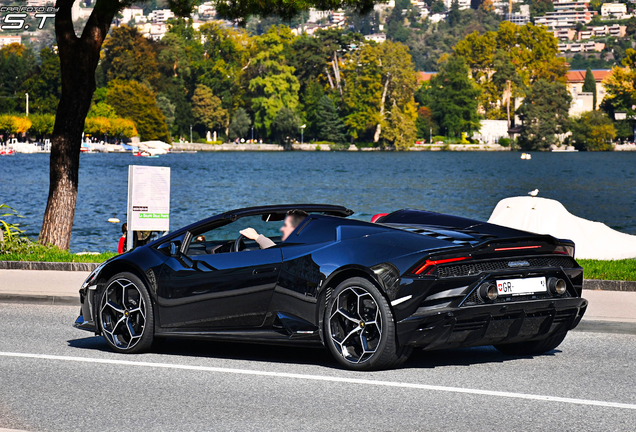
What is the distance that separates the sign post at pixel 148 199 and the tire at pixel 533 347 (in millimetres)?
7754

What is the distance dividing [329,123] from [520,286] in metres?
164

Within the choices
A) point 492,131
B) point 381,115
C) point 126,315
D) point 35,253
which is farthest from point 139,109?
point 126,315

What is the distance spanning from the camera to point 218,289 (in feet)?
25.7

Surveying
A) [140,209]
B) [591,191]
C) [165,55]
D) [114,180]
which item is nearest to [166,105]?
[165,55]

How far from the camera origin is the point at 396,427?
5.67 meters

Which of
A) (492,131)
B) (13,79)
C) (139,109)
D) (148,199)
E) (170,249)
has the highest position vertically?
(13,79)

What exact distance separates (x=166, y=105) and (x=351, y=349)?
16359 centimetres

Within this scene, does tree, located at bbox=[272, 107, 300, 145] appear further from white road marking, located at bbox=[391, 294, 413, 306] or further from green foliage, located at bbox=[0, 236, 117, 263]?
white road marking, located at bbox=[391, 294, 413, 306]

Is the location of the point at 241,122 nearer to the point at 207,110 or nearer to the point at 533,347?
the point at 207,110

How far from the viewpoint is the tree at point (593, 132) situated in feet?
Answer: 607

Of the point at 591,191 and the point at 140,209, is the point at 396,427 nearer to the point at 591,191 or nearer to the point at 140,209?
the point at 140,209

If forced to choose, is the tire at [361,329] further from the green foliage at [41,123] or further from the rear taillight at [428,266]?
the green foliage at [41,123]

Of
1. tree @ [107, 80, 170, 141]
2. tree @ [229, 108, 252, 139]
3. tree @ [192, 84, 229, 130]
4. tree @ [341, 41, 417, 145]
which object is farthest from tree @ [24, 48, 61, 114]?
tree @ [341, 41, 417, 145]

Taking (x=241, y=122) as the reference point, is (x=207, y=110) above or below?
above
